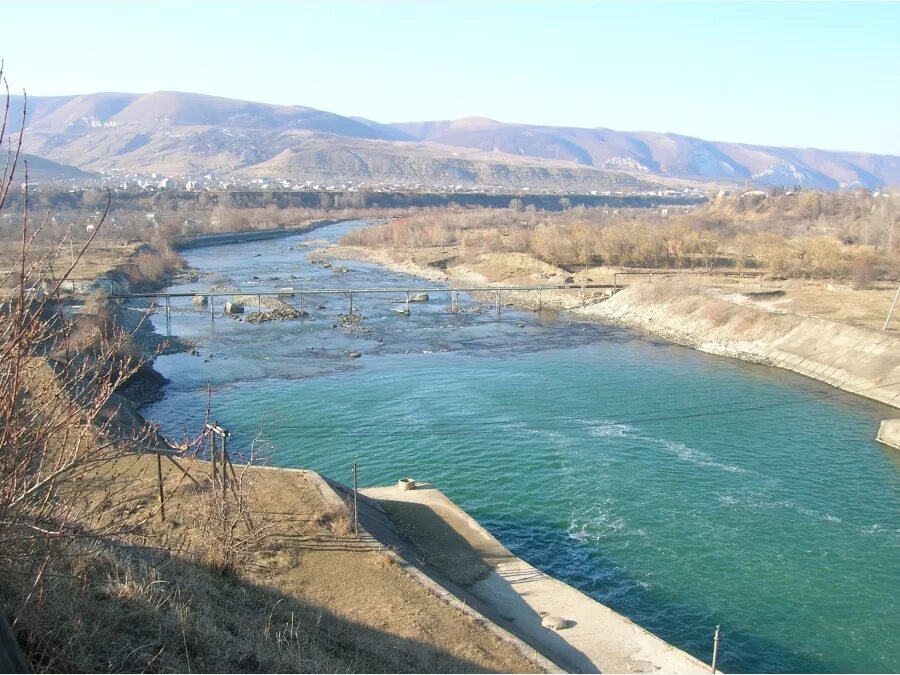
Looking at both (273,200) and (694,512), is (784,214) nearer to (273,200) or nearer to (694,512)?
(273,200)

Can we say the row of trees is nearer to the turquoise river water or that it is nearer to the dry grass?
the turquoise river water

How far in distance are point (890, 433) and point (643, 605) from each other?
1221cm

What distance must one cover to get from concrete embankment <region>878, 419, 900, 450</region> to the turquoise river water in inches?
18.6

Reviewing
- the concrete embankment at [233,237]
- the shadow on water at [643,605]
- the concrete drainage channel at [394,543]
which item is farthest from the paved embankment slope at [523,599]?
the concrete embankment at [233,237]

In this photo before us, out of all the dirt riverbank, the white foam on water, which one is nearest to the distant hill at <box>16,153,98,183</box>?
the dirt riverbank

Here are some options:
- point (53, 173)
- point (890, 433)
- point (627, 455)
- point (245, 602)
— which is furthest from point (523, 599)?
point (53, 173)

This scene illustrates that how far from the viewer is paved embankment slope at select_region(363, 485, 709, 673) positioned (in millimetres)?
10398

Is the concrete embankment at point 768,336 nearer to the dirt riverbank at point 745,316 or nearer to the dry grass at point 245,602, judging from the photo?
the dirt riverbank at point 745,316

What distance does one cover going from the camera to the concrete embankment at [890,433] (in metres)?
20.5

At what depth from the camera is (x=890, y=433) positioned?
20.7 m

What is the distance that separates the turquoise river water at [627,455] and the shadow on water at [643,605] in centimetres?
4

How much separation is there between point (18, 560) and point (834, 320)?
110 feet

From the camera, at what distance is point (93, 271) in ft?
141

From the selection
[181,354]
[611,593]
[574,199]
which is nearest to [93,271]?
[181,354]
